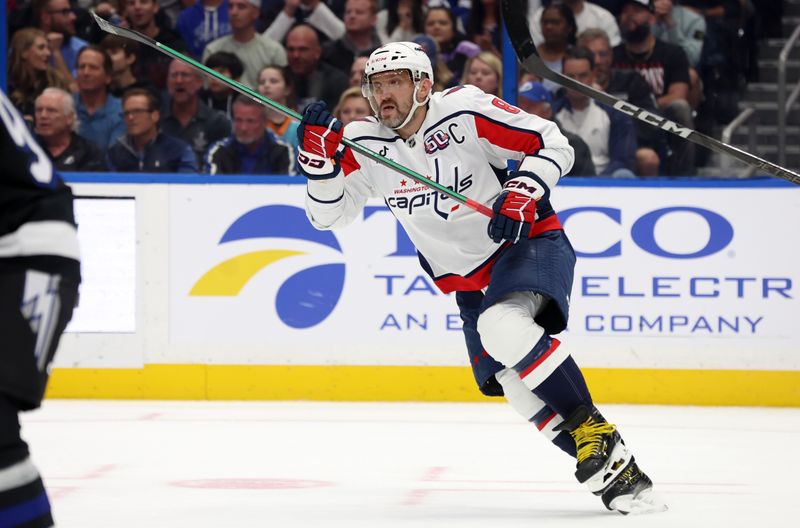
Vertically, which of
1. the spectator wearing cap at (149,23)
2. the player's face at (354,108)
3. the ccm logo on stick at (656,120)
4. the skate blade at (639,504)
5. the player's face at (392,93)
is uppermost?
the spectator wearing cap at (149,23)

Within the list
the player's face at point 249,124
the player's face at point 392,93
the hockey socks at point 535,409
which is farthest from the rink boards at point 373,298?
the player's face at point 392,93

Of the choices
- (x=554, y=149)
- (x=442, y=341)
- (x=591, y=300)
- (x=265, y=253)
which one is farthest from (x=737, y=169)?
(x=554, y=149)

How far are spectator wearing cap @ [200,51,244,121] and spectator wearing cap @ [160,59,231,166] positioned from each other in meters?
0.03

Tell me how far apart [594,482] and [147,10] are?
454 cm

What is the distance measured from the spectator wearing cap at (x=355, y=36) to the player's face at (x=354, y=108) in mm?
587

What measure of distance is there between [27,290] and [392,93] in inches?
75.9

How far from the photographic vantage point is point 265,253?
606 centimetres

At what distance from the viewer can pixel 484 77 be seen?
21.1ft

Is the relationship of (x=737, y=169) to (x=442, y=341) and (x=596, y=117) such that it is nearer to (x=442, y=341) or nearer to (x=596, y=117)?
(x=596, y=117)

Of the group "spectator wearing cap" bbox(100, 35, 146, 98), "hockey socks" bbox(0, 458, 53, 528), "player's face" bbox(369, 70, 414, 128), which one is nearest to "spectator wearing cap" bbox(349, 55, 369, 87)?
"spectator wearing cap" bbox(100, 35, 146, 98)

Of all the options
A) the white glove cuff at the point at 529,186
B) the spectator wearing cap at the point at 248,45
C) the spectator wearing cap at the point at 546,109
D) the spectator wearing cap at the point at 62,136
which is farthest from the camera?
the spectator wearing cap at the point at 248,45

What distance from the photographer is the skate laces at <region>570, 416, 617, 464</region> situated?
3.25 metres

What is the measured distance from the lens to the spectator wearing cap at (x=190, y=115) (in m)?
6.57

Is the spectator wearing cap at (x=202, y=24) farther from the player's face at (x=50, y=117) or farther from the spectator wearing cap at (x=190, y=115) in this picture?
the player's face at (x=50, y=117)
